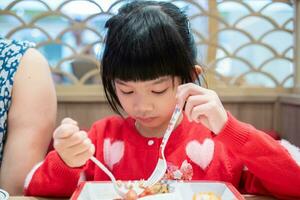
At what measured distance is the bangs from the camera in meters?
0.82

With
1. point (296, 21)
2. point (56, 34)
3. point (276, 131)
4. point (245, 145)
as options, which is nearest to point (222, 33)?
point (296, 21)

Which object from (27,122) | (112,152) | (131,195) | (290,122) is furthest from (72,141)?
(290,122)

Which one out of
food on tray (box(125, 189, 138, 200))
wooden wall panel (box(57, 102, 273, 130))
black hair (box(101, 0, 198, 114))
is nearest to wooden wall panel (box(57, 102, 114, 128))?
wooden wall panel (box(57, 102, 273, 130))

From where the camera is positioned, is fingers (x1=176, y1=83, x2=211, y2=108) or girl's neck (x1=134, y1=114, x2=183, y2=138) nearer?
fingers (x1=176, y1=83, x2=211, y2=108)

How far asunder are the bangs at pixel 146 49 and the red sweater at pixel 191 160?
19 cm

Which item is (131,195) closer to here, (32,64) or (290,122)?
(32,64)

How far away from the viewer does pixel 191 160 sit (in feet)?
3.14

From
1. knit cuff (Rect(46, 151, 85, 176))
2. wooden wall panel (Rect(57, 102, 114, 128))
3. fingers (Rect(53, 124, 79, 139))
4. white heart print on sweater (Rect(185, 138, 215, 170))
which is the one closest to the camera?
fingers (Rect(53, 124, 79, 139))

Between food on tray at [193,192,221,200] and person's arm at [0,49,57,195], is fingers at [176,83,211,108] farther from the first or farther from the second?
person's arm at [0,49,57,195]

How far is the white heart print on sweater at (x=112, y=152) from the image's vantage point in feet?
3.32

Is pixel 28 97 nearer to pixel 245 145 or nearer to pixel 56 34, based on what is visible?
pixel 56 34

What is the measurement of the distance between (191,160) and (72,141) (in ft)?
1.31

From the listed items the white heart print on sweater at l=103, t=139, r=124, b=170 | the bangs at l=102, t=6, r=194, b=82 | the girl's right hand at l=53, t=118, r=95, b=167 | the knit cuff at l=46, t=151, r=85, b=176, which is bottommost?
the white heart print on sweater at l=103, t=139, r=124, b=170

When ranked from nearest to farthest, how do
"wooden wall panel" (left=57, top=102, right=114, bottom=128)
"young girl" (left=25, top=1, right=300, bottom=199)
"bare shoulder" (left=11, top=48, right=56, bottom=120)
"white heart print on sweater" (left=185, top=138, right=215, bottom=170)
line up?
1. "young girl" (left=25, top=1, right=300, bottom=199)
2. "white heart print on sweater" (left=185, top=138, right=215, bottom=170)
3. "bare shoulder" (left=11, top=48, right=56, bottom=120)
4. "wooden wall panel" (left=57, top=102, right=114, bottom=128)
